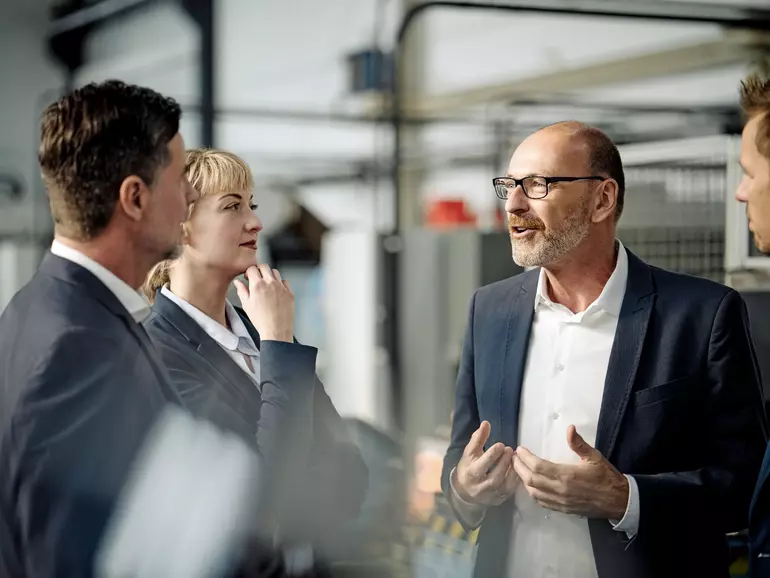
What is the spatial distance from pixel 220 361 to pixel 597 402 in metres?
0.49

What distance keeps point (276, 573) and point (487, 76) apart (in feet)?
20.0

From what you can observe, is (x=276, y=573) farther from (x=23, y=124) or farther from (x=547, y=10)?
(x=23, y=124)

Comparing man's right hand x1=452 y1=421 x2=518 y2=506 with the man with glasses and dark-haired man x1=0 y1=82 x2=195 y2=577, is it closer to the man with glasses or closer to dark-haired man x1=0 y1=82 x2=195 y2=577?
the man with glasses

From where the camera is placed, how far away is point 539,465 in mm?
1242

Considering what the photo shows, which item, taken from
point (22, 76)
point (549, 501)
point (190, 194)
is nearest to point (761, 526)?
point (549, 501)

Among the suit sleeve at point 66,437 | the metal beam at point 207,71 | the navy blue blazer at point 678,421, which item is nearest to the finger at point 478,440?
the navy blue blazer at point 678,421

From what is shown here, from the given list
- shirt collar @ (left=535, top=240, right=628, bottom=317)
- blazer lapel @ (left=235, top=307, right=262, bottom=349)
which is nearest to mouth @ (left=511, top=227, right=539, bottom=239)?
shirt collar @ (left=535, top=240, right=628, bottom=317)

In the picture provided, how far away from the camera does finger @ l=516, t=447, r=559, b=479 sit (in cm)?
124

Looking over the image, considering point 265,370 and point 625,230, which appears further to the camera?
point 625,230

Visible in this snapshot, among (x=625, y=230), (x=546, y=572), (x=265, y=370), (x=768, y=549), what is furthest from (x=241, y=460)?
(x=625, y=230)

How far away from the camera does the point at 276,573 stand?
1162 mm

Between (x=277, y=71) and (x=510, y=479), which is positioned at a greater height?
(x=277, y=71)

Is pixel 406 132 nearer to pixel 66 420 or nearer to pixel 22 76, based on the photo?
pixel 22 76

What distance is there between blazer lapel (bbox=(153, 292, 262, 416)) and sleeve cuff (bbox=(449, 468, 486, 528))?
34 centimetres
